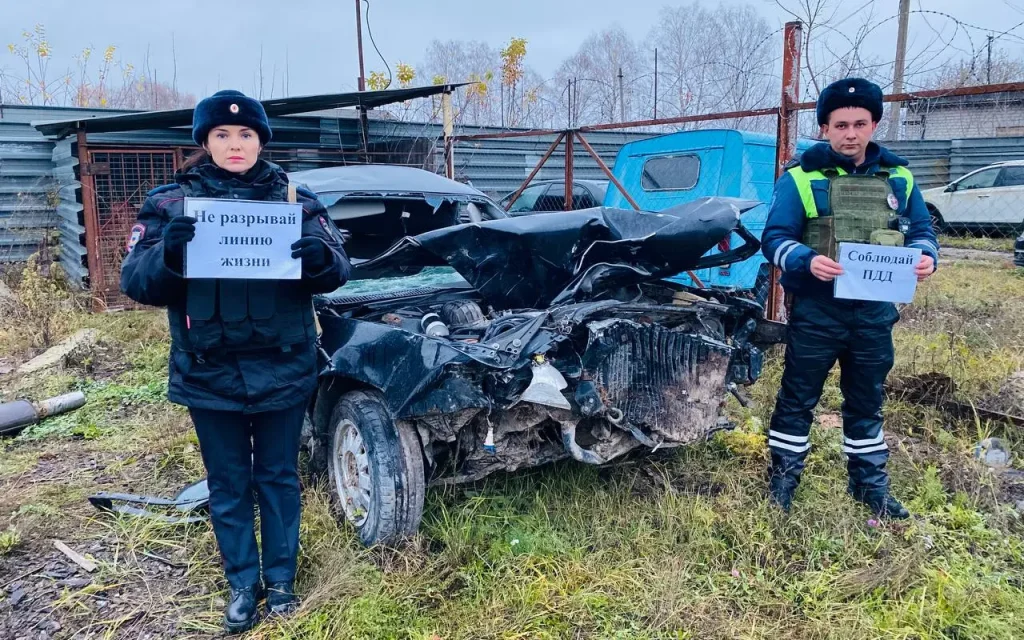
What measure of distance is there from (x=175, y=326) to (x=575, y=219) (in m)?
1.58

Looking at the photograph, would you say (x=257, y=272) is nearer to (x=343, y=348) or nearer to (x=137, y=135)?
(x=343, y=348)

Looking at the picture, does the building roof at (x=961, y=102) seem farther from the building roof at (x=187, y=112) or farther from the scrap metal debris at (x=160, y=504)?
the scrap metal debris at (x=160, y=504)

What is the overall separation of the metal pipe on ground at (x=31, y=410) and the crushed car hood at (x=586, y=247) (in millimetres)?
2767

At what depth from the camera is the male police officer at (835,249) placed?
2.68 m

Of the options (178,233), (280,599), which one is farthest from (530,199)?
(178,233)

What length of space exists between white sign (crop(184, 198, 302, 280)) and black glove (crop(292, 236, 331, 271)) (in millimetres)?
24

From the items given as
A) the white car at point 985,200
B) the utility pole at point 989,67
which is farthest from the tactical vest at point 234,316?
the white car at point 985,200

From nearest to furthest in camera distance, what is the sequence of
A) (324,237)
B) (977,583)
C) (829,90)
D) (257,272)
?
(257,272), (324,237), (977,583), (829,90)

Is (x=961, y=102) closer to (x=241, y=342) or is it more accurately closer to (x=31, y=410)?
(x=241, y=342)

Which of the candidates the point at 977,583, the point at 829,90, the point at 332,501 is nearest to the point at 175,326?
the point at 332,501

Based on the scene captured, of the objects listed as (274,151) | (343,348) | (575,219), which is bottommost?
(343,348)

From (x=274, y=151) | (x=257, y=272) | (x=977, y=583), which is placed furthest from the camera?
(x=274, y=151)

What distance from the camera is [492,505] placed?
296 centimetres

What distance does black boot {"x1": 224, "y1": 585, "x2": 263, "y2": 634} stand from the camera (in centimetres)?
225
